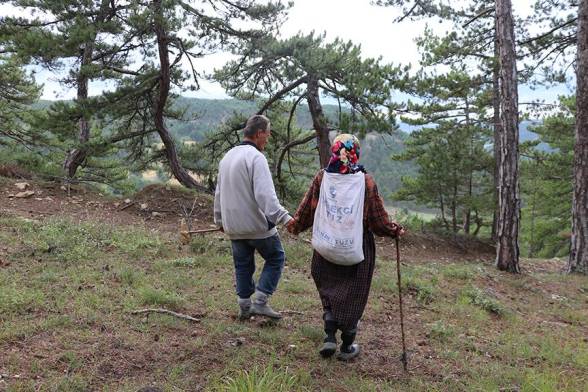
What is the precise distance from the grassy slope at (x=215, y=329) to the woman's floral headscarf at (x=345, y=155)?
1.58m

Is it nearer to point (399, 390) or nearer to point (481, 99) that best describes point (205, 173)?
point (481, 99)

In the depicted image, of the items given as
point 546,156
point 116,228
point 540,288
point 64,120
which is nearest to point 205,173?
point 64,120

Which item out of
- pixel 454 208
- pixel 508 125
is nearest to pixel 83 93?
pixel 508 125

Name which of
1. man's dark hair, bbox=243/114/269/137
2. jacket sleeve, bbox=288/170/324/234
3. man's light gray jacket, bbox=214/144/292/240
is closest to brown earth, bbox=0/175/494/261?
man's light gray jacket, bbox=214/144/292/240

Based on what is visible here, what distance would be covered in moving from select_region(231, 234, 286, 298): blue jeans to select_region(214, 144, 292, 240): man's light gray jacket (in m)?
0.09

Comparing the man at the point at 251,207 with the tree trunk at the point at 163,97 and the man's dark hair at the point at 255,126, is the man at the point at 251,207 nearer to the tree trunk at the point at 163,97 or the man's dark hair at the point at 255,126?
the man's dark hair at the point at 255,126

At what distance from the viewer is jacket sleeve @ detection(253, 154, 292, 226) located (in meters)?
4.13

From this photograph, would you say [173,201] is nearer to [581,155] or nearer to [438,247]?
[438,247]

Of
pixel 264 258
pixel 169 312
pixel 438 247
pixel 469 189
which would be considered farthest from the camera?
pixel 469 189

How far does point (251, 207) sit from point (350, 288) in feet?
3.70

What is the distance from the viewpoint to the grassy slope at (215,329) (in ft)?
11.7

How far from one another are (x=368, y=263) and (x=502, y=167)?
21.4 feet

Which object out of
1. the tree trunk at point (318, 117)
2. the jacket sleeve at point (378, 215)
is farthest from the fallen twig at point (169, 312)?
the tree trunk at point (318, 117)

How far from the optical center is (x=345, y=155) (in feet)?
12.5
